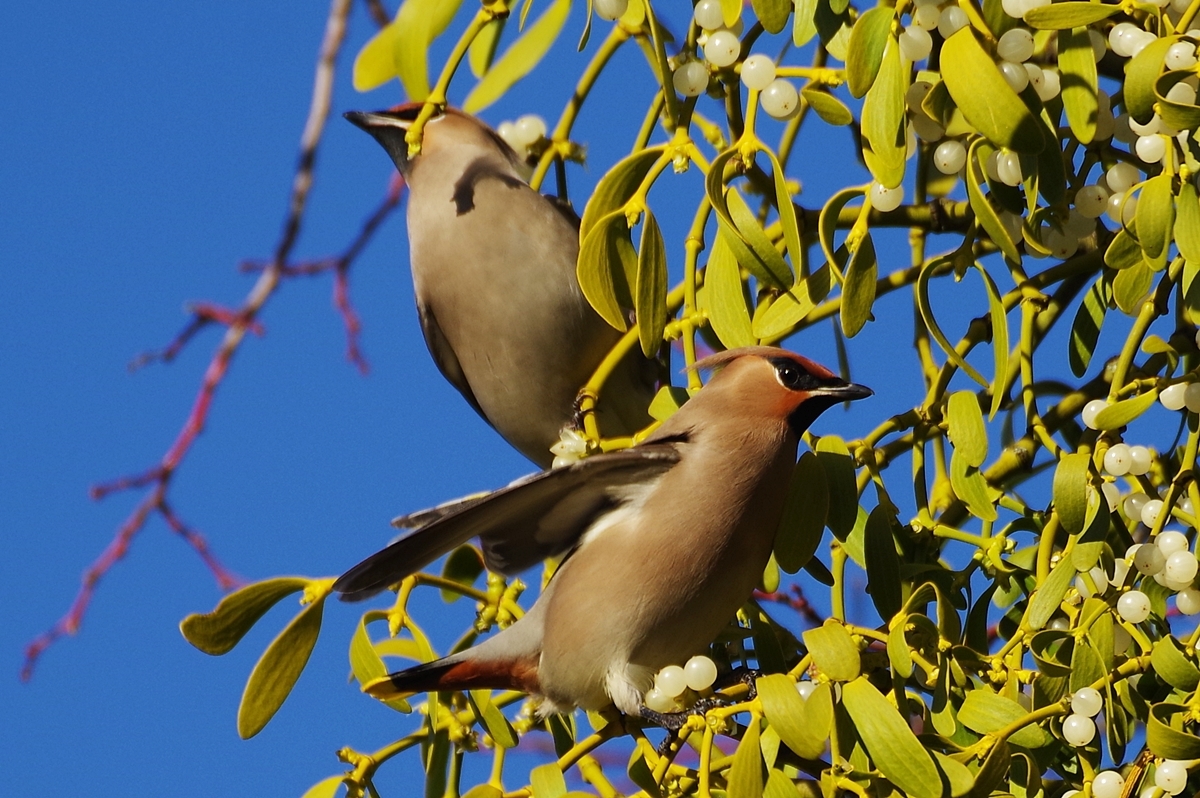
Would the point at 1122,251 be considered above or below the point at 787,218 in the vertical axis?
below

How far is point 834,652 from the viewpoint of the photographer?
3.81ft

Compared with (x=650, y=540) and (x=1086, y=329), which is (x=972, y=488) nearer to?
(x=1086, y=329)

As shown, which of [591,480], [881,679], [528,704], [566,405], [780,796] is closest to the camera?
[780,796]

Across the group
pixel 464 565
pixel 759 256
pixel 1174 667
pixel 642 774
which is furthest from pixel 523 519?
pixel 1174 667

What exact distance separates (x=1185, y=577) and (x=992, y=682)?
0.19 meters

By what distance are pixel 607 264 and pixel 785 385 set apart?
0.34 metres

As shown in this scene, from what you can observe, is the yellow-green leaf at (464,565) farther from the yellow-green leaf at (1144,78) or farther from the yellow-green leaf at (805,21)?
the yellow-green leaf at (1144,78)

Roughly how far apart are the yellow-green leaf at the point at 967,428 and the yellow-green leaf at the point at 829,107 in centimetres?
26

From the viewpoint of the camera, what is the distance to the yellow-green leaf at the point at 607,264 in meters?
1.32

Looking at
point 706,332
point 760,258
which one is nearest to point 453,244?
point 706,332

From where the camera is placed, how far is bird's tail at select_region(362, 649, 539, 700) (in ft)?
4.82

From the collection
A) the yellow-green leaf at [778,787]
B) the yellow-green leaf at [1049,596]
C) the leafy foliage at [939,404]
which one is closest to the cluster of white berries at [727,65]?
the leafy foliage at [939,404]

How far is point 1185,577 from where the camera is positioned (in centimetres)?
128

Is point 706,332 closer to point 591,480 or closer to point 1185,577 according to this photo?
point 591,480
